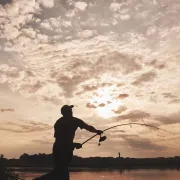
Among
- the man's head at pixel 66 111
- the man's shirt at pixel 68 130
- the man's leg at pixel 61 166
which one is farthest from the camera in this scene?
the man's head at pixel 66 111

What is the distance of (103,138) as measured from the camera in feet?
29.6

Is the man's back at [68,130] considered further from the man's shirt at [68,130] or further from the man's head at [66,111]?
the man's head at [66,111]

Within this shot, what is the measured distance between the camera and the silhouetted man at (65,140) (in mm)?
8273

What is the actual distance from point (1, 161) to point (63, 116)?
19.4 m

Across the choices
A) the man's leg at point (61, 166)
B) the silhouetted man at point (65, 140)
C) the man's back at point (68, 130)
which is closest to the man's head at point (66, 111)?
the silhouetted man at point (65, 140)

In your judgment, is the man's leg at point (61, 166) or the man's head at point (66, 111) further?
the man's head at point (66, 111)

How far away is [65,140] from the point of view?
834 cm

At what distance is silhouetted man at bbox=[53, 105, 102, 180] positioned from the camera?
27.1 ft

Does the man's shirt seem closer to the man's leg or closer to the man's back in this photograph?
the man's back

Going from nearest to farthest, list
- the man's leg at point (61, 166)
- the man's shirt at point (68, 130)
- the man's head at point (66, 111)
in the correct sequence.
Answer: the man's leg at point (61, 166), the man's shirt at point (68, 130), the man's head at point (66, 111)

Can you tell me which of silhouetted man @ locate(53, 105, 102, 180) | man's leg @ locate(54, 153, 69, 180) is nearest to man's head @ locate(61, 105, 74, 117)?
silhouetted man @ locate(53, 105, 102, 180)

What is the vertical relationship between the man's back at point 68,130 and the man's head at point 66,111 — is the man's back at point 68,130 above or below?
below

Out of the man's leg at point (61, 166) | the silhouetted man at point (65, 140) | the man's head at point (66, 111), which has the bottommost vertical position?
the man's leg at point (61, 166)

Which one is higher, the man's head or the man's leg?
the man's head
